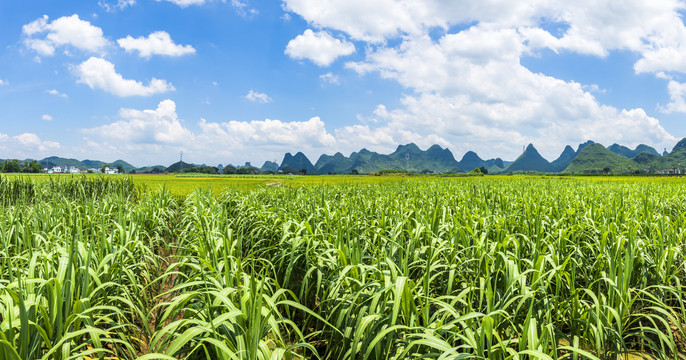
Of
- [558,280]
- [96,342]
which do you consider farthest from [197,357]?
[558,280]

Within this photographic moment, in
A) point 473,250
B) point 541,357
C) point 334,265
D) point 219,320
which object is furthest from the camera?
point 473,250

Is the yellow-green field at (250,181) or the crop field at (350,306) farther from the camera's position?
the yellow-green field at (250,181)

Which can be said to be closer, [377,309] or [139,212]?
[377,309]

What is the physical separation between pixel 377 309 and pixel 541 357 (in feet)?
3.85

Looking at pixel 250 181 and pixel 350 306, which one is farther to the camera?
pixel 250 181

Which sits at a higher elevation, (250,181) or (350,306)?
(250,181)

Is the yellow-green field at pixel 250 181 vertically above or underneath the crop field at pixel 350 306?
above

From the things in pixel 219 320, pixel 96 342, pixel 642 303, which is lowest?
pixel 642 303

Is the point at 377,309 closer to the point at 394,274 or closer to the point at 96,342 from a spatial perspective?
the point at 394,274

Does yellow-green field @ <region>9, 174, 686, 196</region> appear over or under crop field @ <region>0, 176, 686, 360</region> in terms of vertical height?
over

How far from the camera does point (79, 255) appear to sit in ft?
10.5

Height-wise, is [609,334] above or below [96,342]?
below

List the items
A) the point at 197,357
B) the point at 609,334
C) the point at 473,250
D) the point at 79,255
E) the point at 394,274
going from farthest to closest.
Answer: the point at 473,250 < the point at 79,255 < the point at 609,334 < the point at 394,274 < the point at 197,357

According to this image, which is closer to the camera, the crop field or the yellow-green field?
the crop field
